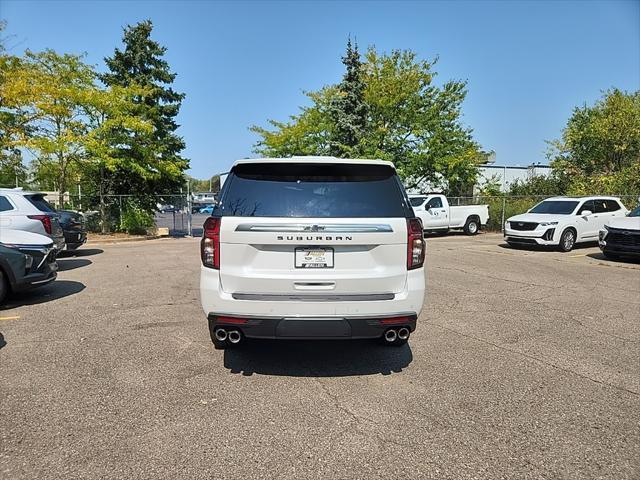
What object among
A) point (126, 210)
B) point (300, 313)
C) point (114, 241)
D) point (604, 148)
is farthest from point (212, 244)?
point (604, 148)

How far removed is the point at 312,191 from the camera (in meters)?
4.02

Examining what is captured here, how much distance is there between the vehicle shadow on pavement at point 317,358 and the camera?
172 inches

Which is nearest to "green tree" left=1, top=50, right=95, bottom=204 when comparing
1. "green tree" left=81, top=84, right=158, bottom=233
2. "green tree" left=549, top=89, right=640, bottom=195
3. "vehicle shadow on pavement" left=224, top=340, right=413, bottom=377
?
"green tree" left=81, top=84, right=158, bottom=233

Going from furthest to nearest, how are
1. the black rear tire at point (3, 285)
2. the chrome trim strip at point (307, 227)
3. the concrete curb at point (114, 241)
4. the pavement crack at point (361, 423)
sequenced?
the concrete curb at point (114, 241), the black rear tire at point (3, 285), the chrome trim strip at point (307, 227), the pavement crack at point (361, 423)

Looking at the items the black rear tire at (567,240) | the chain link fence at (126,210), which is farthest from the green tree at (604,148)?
the black rear tire at (567,240)

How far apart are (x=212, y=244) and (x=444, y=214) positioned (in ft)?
63.5

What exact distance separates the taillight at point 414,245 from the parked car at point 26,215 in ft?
28.2

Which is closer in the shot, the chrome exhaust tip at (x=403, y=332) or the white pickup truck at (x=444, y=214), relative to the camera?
the chrome exhaust tip at (x=403, y=332)

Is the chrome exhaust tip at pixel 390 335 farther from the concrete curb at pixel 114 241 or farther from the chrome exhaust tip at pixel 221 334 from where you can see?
the concrete curb at pixel 114 241

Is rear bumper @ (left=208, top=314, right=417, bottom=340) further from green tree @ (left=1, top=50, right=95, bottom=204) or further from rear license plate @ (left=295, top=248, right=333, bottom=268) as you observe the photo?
green tree @ (left=1, top=50, right=95, bottom=204)

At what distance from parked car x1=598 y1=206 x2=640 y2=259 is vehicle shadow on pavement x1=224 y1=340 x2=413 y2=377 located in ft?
32.8

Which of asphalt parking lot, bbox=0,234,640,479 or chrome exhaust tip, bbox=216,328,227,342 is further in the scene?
chrome exhaust tip, bbox=216,328,227,342

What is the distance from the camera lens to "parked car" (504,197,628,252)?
14.8 m

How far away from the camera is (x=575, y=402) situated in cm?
373
